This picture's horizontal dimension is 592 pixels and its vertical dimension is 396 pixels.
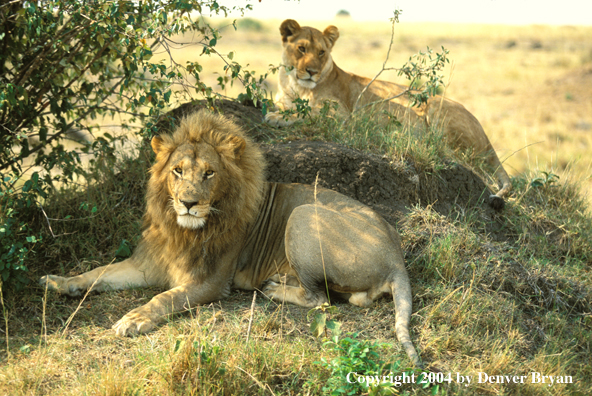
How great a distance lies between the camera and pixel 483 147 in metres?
6.85

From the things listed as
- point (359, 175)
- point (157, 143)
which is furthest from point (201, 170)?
point (359, 175)

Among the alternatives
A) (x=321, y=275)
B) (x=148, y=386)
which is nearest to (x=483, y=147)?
(x=321, y=275)

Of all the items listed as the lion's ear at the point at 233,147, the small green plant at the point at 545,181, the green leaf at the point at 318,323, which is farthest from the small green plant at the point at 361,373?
the small green plant at the point at 545,181

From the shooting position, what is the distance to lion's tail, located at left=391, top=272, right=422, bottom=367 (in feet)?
10.9

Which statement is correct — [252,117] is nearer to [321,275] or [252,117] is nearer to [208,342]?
[321,275]

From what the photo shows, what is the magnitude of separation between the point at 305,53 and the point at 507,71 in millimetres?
26204

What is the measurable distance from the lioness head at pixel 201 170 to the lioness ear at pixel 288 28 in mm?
2829

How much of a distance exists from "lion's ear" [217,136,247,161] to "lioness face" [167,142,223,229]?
79mm

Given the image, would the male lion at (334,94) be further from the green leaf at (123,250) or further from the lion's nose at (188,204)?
the lion's nose at (188,204)

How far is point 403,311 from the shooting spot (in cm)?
374

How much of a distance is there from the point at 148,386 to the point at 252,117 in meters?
3.59

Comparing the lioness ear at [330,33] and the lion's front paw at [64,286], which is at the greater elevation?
the lioness ear at [330,33]

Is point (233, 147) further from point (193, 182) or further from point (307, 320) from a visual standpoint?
point (307, 320)

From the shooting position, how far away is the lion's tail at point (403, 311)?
3.34 metres
